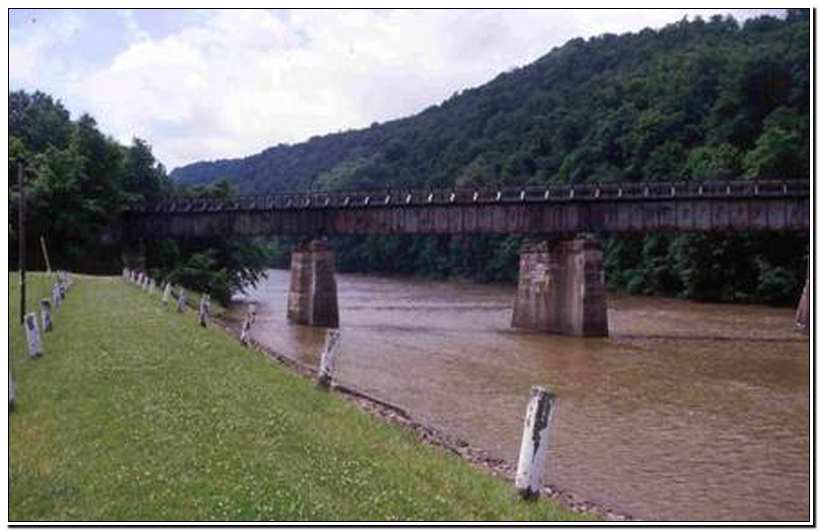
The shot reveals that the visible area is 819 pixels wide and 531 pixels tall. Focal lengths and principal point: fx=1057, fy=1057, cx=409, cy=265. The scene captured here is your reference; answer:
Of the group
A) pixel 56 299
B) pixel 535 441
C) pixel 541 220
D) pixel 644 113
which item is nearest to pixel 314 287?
pixel 541 220

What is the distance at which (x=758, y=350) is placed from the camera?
140 ft

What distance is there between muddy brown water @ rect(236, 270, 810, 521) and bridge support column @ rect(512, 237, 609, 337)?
1.46 metres

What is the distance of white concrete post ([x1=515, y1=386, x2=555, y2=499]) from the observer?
11.5 meters

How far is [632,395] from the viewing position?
95.9 ft

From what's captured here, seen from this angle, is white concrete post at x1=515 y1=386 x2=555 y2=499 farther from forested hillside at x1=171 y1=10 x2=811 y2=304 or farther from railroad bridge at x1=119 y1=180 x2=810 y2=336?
railroad bridge at x1=119 y1=180 x2=810 y2=336

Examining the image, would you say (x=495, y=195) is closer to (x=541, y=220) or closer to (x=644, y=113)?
(x=541, y=220)

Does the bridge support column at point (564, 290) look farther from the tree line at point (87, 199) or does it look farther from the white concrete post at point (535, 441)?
the white concrete post at point (535, 441)

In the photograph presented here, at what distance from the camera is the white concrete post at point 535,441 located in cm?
1152

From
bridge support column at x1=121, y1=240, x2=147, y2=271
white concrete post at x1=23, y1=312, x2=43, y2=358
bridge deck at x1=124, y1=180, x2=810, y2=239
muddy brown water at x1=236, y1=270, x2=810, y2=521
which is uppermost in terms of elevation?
bridge deck at x1=124, y1=180, x2=810, y2=239

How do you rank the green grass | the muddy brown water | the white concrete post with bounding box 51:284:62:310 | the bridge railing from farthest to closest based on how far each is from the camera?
the bridge railing, the white concrete post with bounding box 51:284:62:310, the muddy brown water, the green grass

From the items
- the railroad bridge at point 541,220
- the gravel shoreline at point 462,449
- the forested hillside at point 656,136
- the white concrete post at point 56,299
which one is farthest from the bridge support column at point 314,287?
the gravel shoreline at point 462,449

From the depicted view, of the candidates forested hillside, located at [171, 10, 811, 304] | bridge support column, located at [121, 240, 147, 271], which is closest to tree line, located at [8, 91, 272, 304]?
bridge support column, located at [121, 240, 147, 271]

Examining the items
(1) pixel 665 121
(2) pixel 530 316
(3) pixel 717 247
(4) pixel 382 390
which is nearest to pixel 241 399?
(4) pixel 382 390

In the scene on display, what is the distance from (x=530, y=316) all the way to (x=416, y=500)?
154ft
